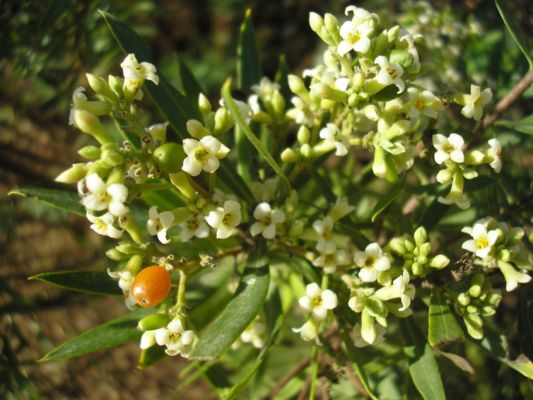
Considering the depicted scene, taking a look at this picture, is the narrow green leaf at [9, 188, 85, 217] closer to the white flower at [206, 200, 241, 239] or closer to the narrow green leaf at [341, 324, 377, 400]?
the white flower at [206, 200, 241, 239]

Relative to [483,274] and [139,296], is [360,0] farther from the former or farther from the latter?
[139,296]

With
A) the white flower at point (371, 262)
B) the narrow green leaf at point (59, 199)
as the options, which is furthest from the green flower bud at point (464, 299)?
the narrow green leaf at point (59, 199)

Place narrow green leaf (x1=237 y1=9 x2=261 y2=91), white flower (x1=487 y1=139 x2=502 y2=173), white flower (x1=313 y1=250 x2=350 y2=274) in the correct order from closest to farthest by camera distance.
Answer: white flower (x1=487 y1=139 x2=502 y2=173)
white flower (x1=313 y1=250 x2=350 y2=274)
narrow green leaf (x1=237 y1=9 x2=261 y2=91)

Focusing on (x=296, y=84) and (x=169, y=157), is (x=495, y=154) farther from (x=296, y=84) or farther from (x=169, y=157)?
(x=169, y=157)

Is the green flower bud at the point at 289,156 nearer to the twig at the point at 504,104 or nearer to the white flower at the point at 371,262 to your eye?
the white flower at the point at 371,262

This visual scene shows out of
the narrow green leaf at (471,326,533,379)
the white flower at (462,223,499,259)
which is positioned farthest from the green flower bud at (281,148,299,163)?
the narrow green leaf at (471,326,533,379)

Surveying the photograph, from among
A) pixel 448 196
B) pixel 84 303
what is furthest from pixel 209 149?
pixel 84 303
